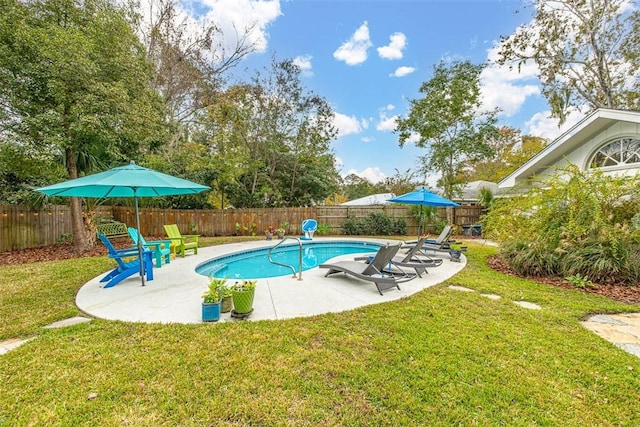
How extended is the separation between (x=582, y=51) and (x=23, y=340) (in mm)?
23479

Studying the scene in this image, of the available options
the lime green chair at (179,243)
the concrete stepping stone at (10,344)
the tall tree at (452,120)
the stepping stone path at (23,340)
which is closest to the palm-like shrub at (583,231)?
the stepping stone path at (23,340)

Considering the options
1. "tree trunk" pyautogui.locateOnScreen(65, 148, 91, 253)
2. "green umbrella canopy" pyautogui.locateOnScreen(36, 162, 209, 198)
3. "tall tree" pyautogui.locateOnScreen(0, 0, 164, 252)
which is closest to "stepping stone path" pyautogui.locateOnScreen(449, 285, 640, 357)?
"green umbrella canopy" pyautogui.locateOnScreen(36, 162, 209, 198)

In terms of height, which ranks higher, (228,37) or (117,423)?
(228,37)

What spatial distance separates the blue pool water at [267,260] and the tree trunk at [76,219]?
451 centimetres

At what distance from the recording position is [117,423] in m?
2.03

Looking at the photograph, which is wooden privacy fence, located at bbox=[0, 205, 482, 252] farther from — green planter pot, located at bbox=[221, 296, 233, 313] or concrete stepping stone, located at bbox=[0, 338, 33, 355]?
green planter pot, located at bbox=[221, 296, 233, 313]

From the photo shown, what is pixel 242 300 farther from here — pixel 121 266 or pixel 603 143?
pixel 603 143

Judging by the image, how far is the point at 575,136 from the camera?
9.34 metres

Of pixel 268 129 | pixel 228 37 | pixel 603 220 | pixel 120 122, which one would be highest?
pixel 228 37

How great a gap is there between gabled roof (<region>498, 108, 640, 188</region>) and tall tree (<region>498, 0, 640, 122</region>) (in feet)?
25.0

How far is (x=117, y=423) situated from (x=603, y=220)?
28.2 ft

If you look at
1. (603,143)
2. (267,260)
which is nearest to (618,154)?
(603,143)

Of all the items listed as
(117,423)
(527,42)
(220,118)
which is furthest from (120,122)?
(527,42)

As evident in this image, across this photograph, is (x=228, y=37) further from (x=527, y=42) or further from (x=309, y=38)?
(x=527, y=42)
